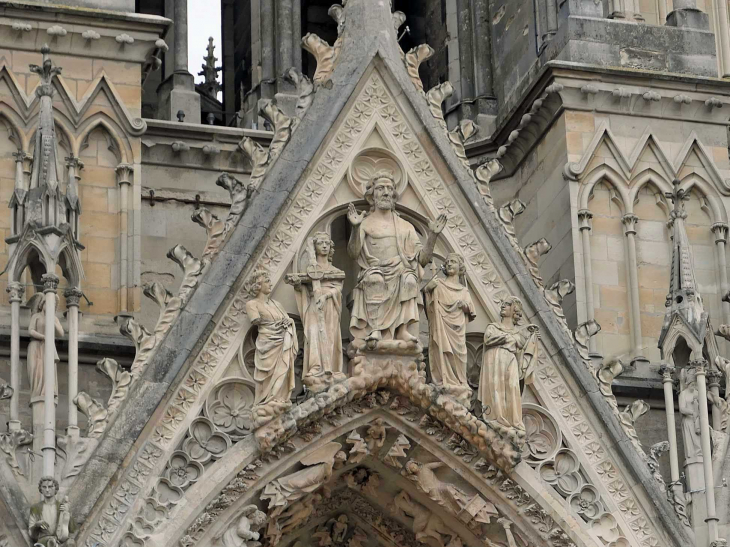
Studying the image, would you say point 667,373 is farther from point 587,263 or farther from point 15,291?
point 15,291

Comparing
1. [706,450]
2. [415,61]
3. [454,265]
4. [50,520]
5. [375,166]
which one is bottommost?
[50,520]

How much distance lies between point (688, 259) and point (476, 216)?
58.6 inches

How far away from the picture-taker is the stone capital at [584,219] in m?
18.8

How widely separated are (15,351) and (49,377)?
59 cm

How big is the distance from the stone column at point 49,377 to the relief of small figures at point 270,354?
126 centimetres

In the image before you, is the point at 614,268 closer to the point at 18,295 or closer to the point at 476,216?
the point at 476,216

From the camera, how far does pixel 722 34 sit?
20.5 meters

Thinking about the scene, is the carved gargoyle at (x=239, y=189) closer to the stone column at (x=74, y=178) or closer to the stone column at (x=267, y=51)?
the stone column at (x=74, y=178)

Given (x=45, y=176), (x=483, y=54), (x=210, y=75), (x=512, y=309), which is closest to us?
(x=45, y=176)

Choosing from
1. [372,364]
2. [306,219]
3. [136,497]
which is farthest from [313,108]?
[136,497]

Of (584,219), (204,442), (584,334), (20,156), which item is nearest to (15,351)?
(204,442)

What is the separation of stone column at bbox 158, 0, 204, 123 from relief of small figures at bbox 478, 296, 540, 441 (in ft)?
11.8

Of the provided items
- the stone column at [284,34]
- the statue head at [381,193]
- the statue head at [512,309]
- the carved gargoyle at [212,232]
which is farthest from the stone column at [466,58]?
the carved gargoyle at [212,232]

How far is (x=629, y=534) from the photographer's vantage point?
17.1 metres
